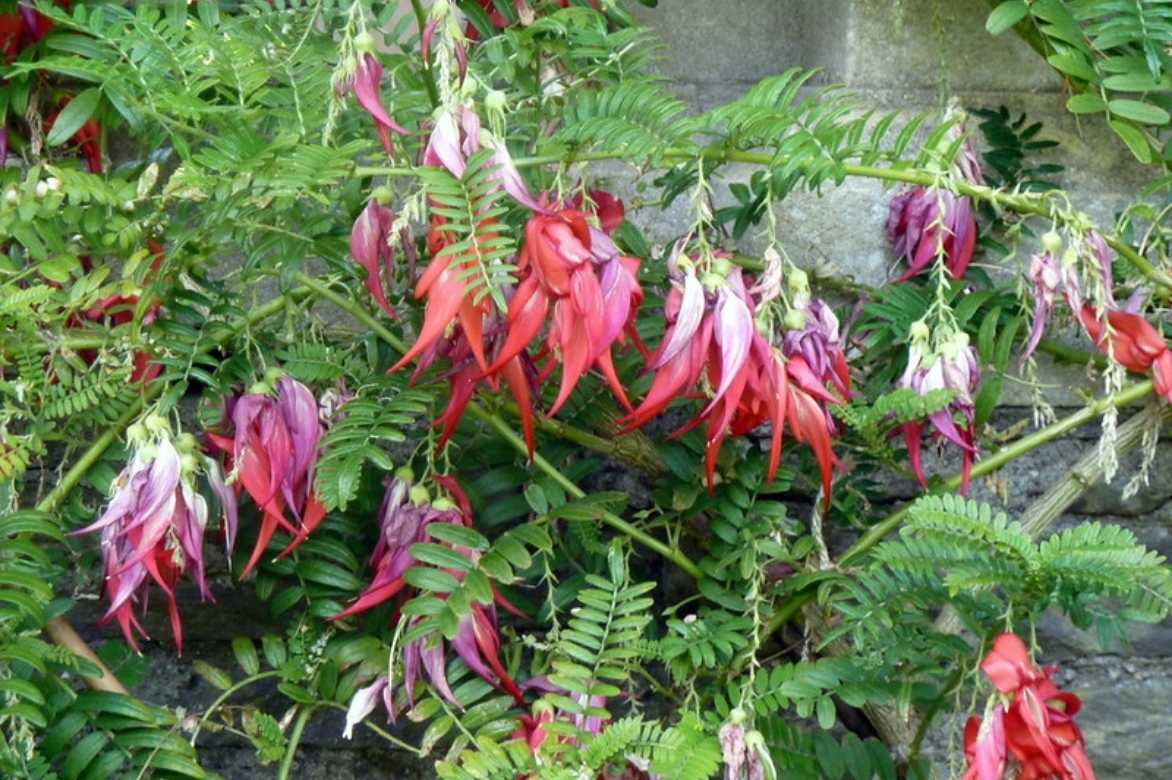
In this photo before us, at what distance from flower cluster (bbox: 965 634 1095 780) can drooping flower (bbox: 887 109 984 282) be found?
609 mm

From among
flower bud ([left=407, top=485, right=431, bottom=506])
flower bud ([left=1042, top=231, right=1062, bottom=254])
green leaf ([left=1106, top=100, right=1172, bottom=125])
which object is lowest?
flower bud ([left=407, top=485, right=431, bottom=506])

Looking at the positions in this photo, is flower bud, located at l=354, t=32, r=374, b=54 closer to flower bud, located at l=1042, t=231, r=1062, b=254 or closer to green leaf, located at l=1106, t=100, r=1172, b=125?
flower bud, located at l=1042, t=231, r=1062, b=254

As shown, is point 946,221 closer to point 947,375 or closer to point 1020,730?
point 947,375

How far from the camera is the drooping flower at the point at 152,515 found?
129 centimetres

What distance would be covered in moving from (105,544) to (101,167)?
0.58 metres

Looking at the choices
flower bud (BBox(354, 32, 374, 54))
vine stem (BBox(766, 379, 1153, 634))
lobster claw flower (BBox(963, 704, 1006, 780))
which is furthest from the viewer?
vine stem (BBox(766, 379, 1153, 634))

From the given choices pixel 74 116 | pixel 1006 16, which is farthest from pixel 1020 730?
Result: pixel 74 116

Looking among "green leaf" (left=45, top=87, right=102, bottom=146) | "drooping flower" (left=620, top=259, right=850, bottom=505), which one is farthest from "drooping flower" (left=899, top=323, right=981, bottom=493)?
"green leaf" (left=45, top=87, right=102, bottom=146)

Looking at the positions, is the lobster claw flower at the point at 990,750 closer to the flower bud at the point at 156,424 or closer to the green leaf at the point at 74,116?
the flower bud at the point at 156,424

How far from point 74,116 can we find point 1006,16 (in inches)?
37.4

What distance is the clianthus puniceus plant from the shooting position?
3.93ft

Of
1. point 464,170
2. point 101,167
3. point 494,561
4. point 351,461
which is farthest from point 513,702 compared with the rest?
point 101,167

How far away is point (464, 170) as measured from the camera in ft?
3.82

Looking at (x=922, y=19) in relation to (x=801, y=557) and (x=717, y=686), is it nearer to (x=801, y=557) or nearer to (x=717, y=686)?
(x=801, y=557)
